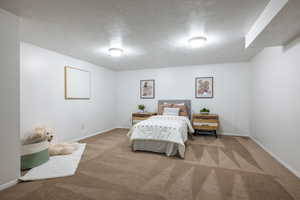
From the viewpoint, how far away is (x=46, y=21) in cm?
208

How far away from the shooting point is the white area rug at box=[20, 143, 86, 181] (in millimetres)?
2104

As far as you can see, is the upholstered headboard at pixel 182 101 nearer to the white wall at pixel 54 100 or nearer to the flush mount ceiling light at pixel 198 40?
the white wall at pixel 54 100

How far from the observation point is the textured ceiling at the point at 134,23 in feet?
5.62

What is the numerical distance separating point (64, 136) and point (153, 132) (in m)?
2.47

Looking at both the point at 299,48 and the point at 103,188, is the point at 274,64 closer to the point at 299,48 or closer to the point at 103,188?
the point at 299,48

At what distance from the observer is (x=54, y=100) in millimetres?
3398

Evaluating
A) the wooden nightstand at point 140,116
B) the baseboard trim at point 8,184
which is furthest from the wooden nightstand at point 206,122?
the baseboard trim at point 8,184

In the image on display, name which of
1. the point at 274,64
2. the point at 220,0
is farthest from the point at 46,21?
the point at 274,64

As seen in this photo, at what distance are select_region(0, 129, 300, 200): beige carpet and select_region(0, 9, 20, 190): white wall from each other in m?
0.34

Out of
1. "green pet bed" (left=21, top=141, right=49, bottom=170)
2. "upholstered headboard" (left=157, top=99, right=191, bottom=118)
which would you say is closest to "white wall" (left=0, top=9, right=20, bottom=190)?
"green pet bed" (left=21, top=141, right=49, bottom=170)

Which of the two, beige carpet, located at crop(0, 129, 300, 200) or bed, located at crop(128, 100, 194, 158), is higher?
bed, located at crop(128, 100, 194, 158)

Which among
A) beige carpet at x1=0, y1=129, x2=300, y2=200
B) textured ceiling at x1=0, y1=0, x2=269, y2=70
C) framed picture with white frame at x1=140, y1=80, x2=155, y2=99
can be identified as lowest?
beige carpet at x1=0, y1=129, x2=300, y2=200

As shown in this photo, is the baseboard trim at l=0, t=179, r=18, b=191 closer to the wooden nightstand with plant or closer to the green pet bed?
the green pet bed

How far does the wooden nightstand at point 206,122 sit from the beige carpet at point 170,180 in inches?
50.5
